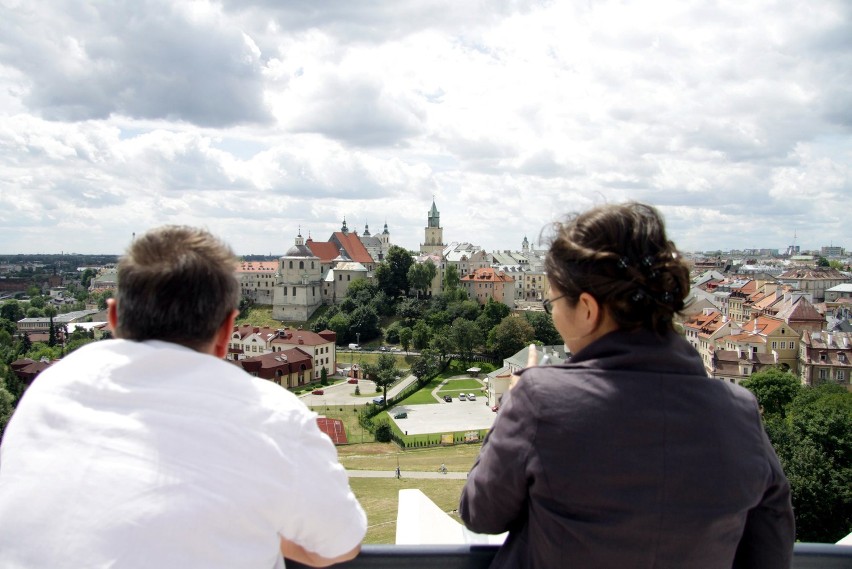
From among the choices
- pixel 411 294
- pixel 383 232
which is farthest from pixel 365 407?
pixel 383 232

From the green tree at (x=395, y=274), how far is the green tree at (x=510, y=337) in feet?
50.0

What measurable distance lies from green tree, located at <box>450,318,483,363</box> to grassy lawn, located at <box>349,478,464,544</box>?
20.4 metres

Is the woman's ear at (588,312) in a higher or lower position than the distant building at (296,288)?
higher

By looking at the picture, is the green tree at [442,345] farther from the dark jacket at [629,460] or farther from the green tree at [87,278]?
the green tree at [87,278]

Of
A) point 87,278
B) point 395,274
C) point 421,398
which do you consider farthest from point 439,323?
point 87,278

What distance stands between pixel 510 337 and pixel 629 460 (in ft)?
126

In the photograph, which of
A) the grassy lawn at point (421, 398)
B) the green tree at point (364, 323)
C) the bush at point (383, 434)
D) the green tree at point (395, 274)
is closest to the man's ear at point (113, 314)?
the bush at point (383, 434)

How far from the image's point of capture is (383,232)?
8956 cm

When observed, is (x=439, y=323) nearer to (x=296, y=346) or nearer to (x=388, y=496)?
(x=296, y=346)

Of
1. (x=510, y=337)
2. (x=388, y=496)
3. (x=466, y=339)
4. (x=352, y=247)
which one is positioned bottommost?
(x=388, y=496)

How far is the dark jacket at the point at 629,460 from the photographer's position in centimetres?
145

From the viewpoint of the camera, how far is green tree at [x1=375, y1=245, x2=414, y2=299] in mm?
53188

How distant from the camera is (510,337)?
129ft

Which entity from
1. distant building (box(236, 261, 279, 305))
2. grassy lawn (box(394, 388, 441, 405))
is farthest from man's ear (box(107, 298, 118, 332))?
distant building (box(236, 261, 279, 305))
